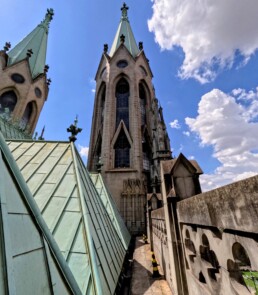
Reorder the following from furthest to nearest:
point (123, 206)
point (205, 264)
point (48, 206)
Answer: point (123, 206)
point (48, 206)
point (205, 264)

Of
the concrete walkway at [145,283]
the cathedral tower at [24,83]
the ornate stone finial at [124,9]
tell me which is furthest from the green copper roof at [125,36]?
the concrete walkway at [145,283]

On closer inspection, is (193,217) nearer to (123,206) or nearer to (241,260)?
(241,260)

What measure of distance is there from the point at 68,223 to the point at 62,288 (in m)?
1.67

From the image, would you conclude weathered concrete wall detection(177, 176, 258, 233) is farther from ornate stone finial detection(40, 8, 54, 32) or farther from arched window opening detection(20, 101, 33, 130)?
ornate stone finial detection(40, 8, 54, 32)

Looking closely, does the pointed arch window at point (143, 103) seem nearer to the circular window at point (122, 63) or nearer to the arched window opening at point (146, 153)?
the arched window opening at point (146, 153)

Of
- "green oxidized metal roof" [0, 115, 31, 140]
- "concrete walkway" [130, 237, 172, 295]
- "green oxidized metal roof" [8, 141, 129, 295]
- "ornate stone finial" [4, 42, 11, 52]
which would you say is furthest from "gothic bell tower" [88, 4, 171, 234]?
"ornate stone finial" [4, 42, 11, 52]

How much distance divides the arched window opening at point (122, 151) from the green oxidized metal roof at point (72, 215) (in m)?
14.4

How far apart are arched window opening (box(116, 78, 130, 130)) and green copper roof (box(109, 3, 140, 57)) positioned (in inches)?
268

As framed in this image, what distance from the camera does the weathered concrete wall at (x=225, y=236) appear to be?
148cm

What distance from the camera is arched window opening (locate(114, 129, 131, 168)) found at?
21602 millimetres

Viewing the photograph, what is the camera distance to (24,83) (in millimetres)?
25062

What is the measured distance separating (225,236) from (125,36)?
41.0 m

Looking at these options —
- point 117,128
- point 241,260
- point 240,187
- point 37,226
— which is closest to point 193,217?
point 241,260

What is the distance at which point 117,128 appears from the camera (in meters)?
23.0
